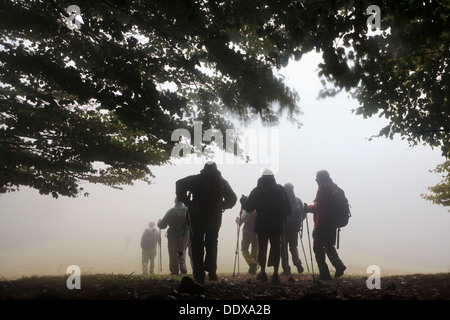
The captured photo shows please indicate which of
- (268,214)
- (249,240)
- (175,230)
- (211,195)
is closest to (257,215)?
(268,214)

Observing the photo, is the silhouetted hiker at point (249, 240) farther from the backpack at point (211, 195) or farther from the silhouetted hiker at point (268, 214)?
the backpack at point (211, 195)

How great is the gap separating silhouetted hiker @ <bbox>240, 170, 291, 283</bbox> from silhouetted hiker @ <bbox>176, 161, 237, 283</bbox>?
902mm

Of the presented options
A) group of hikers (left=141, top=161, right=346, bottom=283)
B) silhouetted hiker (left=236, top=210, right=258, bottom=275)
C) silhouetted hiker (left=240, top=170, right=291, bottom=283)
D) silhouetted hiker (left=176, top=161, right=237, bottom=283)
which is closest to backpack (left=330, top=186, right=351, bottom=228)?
group of hikers (left=141, top=161, right=346, bottom=283)

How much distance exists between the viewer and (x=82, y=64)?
9.21 metres

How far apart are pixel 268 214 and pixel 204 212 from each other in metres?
1.53

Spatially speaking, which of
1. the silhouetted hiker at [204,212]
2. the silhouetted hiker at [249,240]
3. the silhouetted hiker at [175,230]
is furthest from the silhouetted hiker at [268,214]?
the silhouetted hiker at [175,230]

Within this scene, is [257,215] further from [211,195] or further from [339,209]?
[339,209]

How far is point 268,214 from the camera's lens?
19.9 feet

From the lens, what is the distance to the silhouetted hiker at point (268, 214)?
5957 mm

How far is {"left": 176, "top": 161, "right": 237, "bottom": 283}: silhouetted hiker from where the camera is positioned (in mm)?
5562
